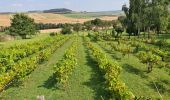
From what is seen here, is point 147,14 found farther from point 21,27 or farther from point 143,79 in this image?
point 143,79

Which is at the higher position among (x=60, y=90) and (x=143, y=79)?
(x=60, y=90)

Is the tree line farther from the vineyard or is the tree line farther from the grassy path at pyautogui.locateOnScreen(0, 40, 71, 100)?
the grassy path at pyautogui.locateOnScreen(0, 40, 71, 100)

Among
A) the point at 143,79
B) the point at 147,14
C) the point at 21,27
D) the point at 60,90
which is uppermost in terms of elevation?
the point at 147,14

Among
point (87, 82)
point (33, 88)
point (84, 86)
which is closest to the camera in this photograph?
point (33, 88)

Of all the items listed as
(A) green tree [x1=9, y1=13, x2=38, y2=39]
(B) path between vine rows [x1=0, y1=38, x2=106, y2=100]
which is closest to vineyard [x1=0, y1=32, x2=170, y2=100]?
(B) path between vine rows [x1=0, y1=38, x2=106, y2=100]

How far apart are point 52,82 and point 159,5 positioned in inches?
2016

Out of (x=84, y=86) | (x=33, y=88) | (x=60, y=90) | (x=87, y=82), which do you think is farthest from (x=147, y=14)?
(x=60, y=90)

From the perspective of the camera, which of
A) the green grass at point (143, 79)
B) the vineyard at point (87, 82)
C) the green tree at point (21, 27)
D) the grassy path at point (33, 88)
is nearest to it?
the vineyard at point (87, 82)

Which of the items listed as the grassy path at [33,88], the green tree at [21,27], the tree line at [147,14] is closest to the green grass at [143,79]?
the grassy path at [33,88]

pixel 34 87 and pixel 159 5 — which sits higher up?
pixel 159 5

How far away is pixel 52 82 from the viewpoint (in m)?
23.0

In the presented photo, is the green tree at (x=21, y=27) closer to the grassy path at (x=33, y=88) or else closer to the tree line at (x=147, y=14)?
the tree line at (x=147, y=14)

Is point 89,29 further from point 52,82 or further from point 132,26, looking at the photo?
point 52,82

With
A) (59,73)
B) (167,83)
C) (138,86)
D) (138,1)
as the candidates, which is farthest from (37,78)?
(138,1)
